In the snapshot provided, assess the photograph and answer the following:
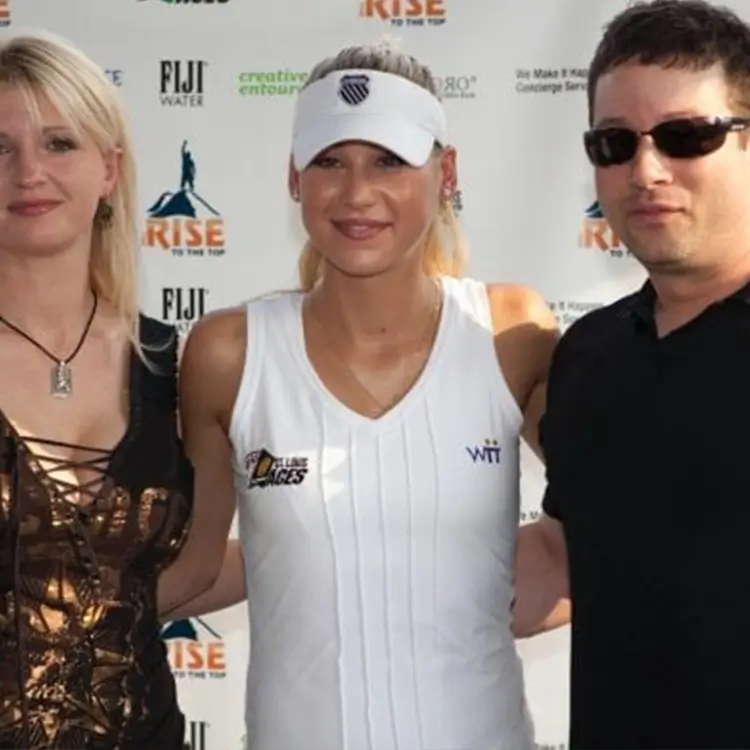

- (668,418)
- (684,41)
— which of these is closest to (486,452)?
(668,418)

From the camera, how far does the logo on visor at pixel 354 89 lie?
5.88 feet

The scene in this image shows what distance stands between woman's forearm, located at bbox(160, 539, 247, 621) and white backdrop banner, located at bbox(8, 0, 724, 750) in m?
0.84

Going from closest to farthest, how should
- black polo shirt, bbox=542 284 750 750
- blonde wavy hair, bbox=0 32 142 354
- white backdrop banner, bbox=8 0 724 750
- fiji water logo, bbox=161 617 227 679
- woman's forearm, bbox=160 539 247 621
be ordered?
black polo shirt, bbox=542 284 750 750, blonde wavy hair, bbox=0 32 142 354, woman's forearm, bbox=160 539 247 621, white backdrop banner, bbox=8 0 724 750, fiji water logo, bbox=161 617 227 679

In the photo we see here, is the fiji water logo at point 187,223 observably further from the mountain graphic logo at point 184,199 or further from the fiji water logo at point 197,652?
the fiji water logo at point 197,652

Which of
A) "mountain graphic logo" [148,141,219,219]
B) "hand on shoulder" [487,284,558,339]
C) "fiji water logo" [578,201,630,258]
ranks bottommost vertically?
"hand on shoulder" [487,284,558,339]

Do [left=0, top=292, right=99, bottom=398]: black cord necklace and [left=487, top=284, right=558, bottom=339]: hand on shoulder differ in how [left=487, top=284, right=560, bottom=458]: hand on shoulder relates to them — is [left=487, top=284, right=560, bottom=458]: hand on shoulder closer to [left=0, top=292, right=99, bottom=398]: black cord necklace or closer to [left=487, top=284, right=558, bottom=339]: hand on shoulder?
[left=487, top=284, right=558, bottom=339]: hand on shoulder

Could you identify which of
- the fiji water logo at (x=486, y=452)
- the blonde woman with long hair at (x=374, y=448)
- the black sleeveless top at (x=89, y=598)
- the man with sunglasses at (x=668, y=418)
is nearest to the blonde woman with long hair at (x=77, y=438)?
the black sleeveless top at (x=89, y=598)

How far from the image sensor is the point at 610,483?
157 centimetres

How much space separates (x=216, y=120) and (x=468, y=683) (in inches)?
60.6

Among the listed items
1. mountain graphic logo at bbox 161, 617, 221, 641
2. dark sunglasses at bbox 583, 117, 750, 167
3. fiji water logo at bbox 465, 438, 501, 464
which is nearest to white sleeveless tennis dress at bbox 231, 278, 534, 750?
fiji water logo at bbox 465, 438, 501, 464

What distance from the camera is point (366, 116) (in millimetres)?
1777

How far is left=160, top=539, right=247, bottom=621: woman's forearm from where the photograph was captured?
2.09 metres

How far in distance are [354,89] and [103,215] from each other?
39 centimetres

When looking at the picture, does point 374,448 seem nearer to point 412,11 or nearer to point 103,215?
point 103,215
